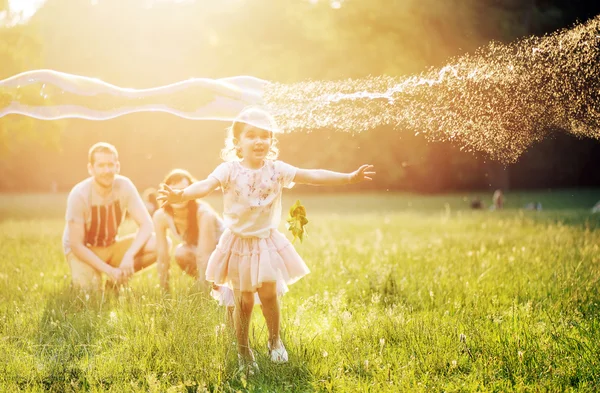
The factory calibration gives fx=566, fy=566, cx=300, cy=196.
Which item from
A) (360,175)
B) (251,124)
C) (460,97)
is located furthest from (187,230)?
(460,97)

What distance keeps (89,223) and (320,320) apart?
3.09m

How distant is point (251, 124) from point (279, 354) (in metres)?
1.64

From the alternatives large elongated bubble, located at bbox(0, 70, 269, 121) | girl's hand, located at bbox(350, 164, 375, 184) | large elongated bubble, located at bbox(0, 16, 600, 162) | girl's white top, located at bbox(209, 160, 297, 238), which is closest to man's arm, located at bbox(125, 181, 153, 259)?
large elongated bubble, located at bbox(0, 70, 269, 121)

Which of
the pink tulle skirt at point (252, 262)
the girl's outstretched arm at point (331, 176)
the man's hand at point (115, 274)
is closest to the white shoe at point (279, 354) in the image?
the pink tulle skirt at point (252, 262)

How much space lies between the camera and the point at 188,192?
382 centimetres

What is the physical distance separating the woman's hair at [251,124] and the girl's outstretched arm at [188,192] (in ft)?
1.32

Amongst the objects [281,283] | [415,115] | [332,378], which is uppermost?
[415,115]

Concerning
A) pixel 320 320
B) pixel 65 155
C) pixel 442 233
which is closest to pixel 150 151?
pixel 65 155

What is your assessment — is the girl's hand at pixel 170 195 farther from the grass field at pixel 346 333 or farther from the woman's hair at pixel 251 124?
the grass field at pixel 346 333

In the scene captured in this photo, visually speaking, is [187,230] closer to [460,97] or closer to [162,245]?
[162,245]

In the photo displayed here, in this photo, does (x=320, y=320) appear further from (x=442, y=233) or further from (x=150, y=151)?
(x=150, y=151)

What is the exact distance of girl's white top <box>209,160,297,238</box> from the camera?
4027 mm

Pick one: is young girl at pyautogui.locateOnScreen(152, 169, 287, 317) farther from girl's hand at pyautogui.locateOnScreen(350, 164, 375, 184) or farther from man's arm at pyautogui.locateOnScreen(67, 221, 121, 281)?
girl's hand at pyautogui.locateOnScreen(350, 164, 375, 184)

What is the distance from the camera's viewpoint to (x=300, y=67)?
20641 millimetres
